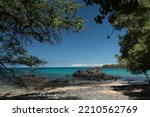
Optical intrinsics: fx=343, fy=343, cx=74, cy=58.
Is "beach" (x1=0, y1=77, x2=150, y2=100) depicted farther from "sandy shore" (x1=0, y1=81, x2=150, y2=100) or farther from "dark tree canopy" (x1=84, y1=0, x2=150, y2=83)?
"dark tree canopy" (x1=84, y1=0, x2=150, y2=83)

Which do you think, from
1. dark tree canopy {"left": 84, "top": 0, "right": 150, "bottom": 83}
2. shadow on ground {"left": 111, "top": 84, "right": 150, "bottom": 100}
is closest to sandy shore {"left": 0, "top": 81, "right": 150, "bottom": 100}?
shadow on ground {"left": 111, "top": 84, "right": 150, "bottom": 100}

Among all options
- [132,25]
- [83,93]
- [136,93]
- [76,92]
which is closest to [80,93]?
[83,93]

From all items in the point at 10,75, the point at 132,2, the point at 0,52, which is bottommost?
the point at 10,75

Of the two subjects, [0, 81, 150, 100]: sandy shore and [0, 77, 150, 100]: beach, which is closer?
[0, 77, 150, 100]: beach

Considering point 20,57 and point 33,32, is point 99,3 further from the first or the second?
point 20,57

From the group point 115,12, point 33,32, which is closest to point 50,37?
point 33,32

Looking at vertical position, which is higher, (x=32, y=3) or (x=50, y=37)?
(x=32, y=3)

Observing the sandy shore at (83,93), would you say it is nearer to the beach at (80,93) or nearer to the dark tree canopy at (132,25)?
the beach at (80,93)

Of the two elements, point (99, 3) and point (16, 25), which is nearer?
point (99, 3)

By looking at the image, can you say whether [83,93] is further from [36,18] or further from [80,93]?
[36,18]

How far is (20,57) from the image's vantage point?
24969 millimetres

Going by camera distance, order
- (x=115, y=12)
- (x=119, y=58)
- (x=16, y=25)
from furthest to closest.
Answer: (x=119, y=58), (x=16, y=25), (x=115, y=12)

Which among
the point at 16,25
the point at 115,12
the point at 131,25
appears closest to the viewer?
the point at 115,12

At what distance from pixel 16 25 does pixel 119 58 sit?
21703 mm
